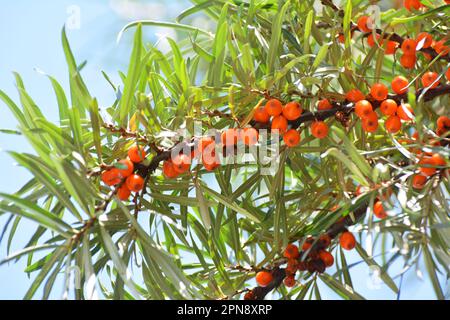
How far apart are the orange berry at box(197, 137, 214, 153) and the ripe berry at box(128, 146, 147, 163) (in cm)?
7

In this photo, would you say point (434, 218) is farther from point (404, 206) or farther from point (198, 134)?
point (198, 134)

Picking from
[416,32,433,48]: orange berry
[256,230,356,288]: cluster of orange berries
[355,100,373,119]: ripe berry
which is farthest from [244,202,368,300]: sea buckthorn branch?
[416,32,433,48]: orange berry

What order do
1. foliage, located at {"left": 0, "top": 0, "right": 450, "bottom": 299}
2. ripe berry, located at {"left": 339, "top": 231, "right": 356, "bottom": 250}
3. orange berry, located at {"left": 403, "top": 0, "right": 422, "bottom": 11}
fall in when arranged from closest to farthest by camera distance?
foliage, located at {"left": 0, "top": 0, "right": 450, "bottom": 299} → ripe berry, located at {"left": 339, "top": 231, "right": 356, "bottom": 250} → orange berry, located at {"left": 403, "top": 0, "right": 422, "bottom": 11}

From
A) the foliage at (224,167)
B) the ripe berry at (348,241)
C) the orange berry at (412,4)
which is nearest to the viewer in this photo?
the foliage at (224,167)

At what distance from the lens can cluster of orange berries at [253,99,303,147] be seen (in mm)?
789

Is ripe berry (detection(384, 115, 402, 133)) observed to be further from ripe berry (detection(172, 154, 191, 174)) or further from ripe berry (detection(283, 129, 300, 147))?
Answer: ripe berry (detection(172, 154, 191, 174))

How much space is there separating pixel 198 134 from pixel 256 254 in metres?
0.24

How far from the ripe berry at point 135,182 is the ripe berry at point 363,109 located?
0.85 feet

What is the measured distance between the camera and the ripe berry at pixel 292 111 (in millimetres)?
787

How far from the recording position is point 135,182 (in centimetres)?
75

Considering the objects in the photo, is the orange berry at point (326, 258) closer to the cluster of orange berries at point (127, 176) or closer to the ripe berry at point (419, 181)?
the ripe berry at point (419, 181)

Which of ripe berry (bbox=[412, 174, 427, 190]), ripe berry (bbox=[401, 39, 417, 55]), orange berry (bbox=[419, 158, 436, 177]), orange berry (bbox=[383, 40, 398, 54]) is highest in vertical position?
orange berry (bbox=[383, 40, 398, 54])

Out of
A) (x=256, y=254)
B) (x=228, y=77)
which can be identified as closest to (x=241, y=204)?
(x=256, y=254)

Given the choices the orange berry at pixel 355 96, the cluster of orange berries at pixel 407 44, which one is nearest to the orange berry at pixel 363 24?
the cluster of orange berries at pixel 407 44
